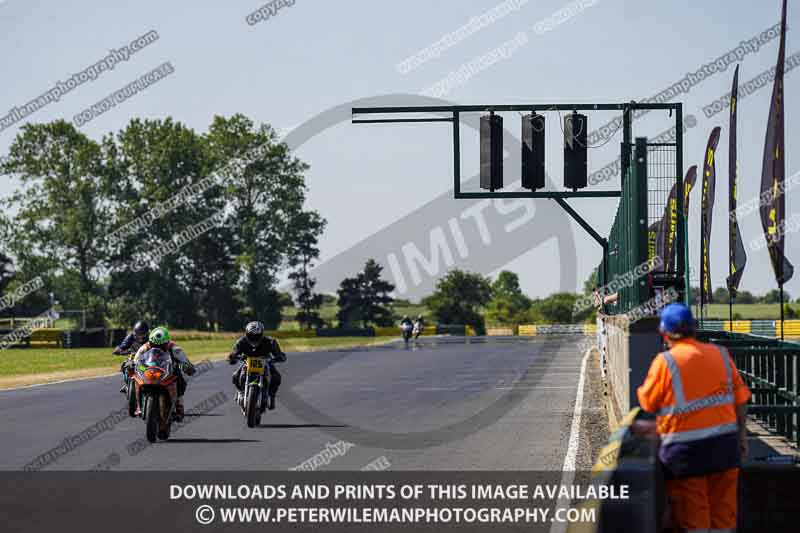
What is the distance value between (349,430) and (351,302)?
111 metres

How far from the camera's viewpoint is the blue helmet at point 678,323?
25.5ft

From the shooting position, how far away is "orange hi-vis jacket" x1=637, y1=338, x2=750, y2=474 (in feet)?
24.9

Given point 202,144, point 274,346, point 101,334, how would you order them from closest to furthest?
point 274,346 → point 101,334 → point 202,144

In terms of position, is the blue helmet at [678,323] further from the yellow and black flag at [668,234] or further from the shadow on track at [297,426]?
the yellow and black flag at [668,234]

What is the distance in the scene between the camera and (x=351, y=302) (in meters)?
128

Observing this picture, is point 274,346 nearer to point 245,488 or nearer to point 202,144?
point 245,488

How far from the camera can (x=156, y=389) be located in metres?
16.3

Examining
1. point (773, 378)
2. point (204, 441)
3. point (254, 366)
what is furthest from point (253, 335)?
point (773, 378)

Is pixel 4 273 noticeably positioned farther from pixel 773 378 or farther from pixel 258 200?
pixel 773 378

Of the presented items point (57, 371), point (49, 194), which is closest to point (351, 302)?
point (49, 194)

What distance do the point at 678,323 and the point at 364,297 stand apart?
12005 cm

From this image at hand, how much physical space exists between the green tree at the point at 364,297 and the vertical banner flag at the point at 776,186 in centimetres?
11001

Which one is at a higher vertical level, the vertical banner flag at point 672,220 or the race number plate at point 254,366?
the vertical banner flag at point 672,220

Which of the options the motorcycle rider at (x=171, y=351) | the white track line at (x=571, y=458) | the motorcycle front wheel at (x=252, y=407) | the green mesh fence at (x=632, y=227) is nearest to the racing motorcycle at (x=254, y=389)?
the motorcycle front wheel at (x=252, y=407)
